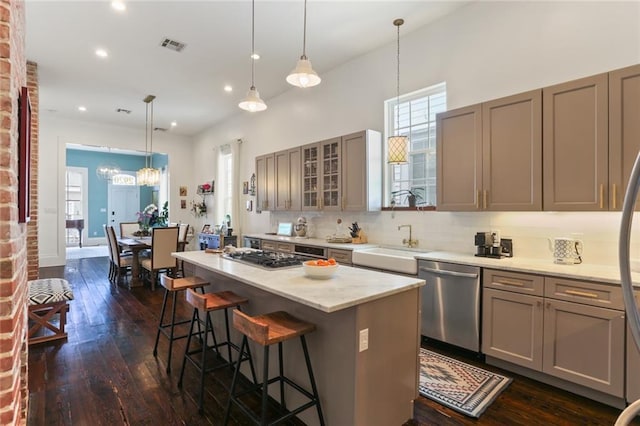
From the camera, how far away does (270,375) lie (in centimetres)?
241

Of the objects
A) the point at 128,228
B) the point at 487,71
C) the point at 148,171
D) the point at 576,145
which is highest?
the point at 487,71

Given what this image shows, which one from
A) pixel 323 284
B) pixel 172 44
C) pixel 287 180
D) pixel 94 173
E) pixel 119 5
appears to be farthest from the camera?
pixel 94 173

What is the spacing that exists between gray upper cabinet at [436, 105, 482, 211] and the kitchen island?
138cm

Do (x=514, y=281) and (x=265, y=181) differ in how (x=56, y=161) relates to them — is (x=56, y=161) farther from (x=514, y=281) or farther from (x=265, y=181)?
(x=514, y=281)

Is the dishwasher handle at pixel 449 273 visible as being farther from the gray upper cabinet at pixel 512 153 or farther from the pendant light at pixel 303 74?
the pendant light at pixel 303 74

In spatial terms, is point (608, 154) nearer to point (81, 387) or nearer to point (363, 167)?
point (363, 167)

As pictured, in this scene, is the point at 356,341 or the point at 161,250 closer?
the point at 356,341

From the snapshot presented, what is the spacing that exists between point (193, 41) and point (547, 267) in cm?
452

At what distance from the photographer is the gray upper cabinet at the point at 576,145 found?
7.79ft

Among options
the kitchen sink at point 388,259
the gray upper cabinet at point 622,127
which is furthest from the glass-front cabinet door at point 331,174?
the gray upper cabinet at point 622,127

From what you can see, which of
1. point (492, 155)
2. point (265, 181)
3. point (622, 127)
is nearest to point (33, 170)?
point (265, 181)

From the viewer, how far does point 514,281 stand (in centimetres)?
259

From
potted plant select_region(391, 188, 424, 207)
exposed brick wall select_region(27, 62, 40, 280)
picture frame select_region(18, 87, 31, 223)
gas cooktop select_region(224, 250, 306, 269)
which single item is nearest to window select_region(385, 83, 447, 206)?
potted plant select_region(391, 188, 424, 207)

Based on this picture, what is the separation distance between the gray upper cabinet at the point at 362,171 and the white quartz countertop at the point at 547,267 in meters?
1.19
